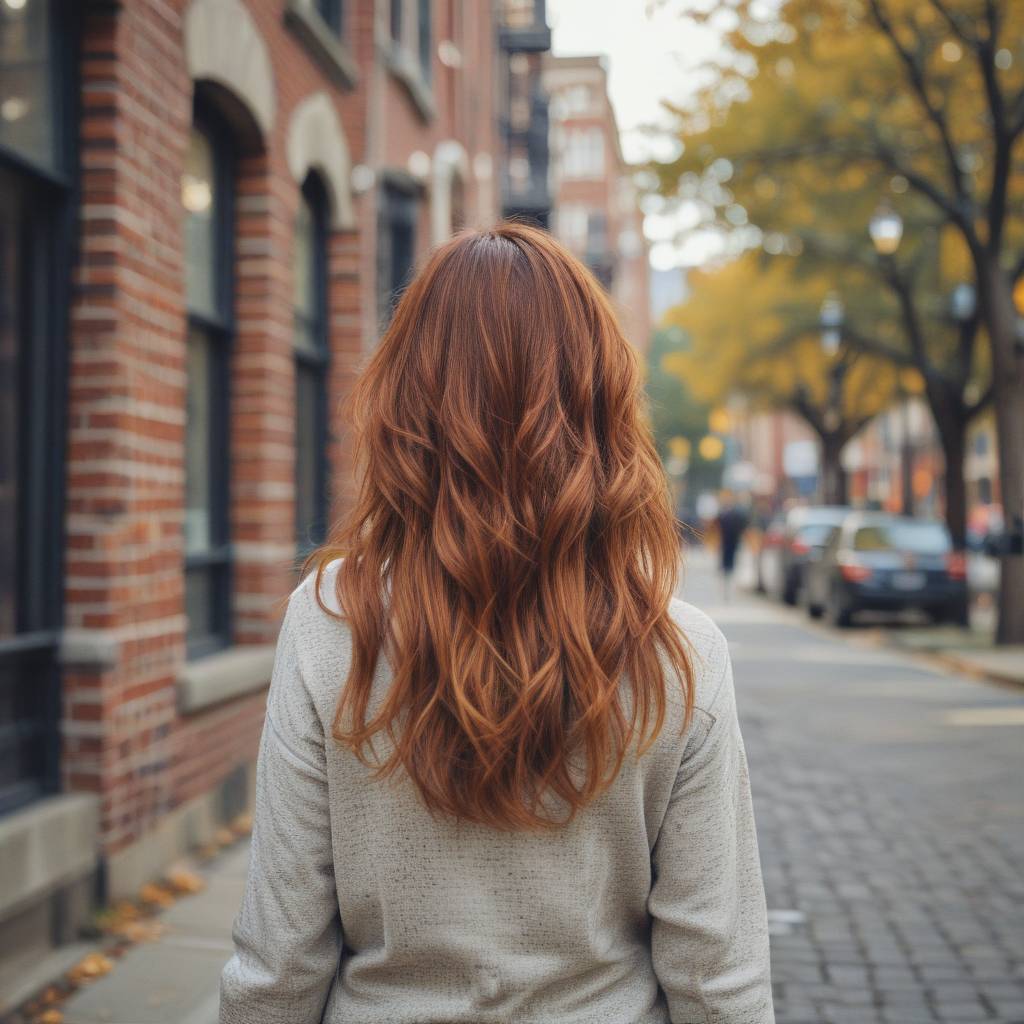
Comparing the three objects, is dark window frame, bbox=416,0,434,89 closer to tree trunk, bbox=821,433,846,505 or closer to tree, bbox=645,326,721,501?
tree trunk, bbox=821,433,846,505

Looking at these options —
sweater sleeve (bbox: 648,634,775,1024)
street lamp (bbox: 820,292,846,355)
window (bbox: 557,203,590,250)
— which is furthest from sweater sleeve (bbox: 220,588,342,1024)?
window (bbox: 557,203,590,250)

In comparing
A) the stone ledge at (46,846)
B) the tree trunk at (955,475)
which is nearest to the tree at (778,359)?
the tree trunk at (955,475)

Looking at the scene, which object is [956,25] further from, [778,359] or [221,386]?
[778,359]

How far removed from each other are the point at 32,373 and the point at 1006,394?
12.9m

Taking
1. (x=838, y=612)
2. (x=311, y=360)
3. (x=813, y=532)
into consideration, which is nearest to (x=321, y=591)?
(x=311, y=360)

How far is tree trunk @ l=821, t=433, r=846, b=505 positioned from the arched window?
104ft

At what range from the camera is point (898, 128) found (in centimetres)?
1789

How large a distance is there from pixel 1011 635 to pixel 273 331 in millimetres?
10845

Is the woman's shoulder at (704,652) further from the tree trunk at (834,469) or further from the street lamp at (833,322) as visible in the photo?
the tree trunk at (834,469)

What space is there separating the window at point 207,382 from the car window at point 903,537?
13.3 m

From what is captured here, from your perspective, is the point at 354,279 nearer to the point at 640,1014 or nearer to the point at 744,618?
the point at 640,1014

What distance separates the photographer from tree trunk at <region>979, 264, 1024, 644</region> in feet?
49.5

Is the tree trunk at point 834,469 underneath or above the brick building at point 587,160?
underneath

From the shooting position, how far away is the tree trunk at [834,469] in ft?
127
